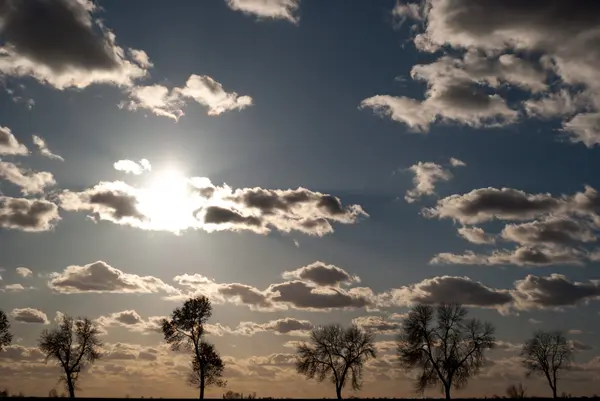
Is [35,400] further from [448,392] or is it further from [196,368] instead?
[448,392]

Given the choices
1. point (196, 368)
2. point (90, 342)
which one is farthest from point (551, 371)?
point (90, 342)

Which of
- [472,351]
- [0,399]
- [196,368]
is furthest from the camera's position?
[472,351]

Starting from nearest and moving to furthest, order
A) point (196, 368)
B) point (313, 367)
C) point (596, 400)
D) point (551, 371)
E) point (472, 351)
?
point (596, 400)
point (196, 368)
point (472, 351)
point (313, 367)
point (551, 371)

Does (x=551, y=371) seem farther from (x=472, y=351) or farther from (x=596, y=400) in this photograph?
(x=596, y=400)

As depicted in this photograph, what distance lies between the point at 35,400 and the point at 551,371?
A: 2961 inches

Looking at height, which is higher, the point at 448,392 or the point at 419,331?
the point at 419,331

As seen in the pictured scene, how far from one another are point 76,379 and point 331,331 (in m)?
34.4

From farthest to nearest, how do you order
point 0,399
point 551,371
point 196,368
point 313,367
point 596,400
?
point 551,371 → point 313,367 → point 196,368 → point 596,400 → point 0,399

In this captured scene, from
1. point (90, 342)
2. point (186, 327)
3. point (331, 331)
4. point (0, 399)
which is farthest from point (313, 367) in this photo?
point (0, 399)

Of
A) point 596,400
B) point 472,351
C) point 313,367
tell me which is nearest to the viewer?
point 596,400

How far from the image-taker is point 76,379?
7450 centimetres

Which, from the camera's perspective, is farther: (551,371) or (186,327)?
(551,371)

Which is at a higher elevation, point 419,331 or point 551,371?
point 419,331

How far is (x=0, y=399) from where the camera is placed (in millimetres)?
49125
